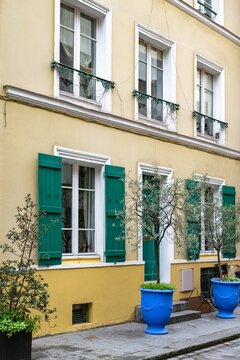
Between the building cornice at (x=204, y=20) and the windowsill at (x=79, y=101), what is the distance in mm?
3723

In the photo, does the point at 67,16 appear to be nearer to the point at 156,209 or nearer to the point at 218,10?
the point at 156,209

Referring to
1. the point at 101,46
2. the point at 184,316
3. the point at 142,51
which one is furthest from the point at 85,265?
the point at 142,51

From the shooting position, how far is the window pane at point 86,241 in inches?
423

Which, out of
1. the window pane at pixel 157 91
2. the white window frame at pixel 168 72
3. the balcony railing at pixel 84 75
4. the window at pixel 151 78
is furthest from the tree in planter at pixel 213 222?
the balcony railing at pixel 84 75

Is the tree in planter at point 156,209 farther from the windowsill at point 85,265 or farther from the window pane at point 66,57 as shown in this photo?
the window pane at point 66,57

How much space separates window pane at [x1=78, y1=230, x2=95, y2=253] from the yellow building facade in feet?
0.10

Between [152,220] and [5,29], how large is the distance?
4161mm

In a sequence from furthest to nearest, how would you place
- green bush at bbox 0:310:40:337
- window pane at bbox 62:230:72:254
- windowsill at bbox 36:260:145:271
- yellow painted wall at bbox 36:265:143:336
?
window pane at bbox 62:230:72:254
yellow painted wall at bbox 36:265:143:336
windowsill at bbox 36:260:145:271
green bush at bbox 0:310:40:337

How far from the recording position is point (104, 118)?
36.1 feet

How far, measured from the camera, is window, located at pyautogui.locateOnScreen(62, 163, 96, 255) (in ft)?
34.4

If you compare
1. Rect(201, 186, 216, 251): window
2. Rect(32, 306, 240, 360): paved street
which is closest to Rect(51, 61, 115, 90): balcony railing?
Rect(201, 186, 216, 251): window

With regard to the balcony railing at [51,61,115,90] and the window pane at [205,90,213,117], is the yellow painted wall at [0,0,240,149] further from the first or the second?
the window pane at [205,90,213,117]

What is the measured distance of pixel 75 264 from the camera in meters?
10.2

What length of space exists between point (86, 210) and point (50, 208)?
136 cm
